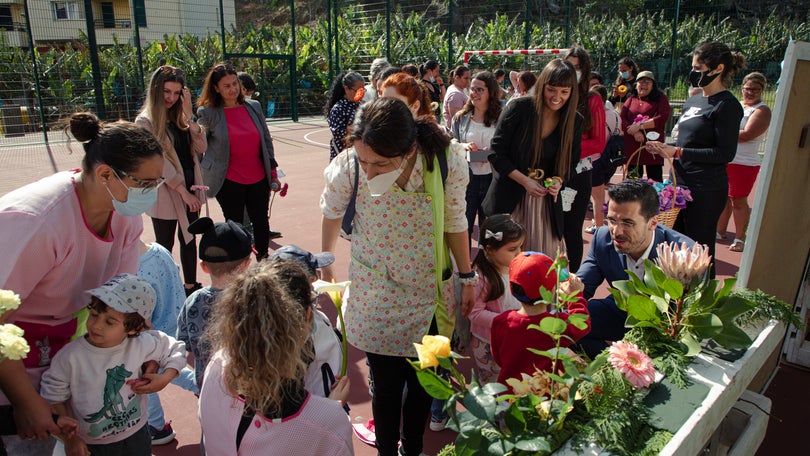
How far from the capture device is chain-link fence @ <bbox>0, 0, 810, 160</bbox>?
42.8 feet

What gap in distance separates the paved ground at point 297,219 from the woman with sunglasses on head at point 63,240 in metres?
1.17

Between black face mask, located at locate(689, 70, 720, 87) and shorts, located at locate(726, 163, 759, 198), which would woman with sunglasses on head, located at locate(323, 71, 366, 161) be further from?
shorts, located at locate(726, 163, 759, 198)

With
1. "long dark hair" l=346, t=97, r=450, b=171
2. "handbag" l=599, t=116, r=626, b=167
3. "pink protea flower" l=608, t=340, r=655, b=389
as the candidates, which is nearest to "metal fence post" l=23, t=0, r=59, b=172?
"handbag" l=599, t=116, r=626, b=167

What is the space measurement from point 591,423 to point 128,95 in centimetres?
1647

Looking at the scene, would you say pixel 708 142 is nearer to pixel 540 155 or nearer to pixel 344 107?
pixel 540 155

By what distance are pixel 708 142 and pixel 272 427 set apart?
3.48 m

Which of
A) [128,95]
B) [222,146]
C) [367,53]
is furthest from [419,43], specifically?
[222,146]

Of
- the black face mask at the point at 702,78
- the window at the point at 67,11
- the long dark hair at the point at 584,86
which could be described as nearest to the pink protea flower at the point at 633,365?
the long dark hair at the point at 584,86

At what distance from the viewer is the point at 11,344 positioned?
1.33 meters

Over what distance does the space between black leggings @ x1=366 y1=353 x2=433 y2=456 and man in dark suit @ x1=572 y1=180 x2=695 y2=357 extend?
0.92 m

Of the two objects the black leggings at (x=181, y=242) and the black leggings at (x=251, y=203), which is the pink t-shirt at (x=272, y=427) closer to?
the black leggings at (x=181, y=242)

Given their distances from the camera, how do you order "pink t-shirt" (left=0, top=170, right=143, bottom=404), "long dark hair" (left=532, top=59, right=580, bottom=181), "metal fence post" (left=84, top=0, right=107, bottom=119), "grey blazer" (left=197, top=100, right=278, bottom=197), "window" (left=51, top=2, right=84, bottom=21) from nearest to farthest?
"pink t-shirt" (left=0, top=170, right=143, bottom=404) → "long dark hair" (left=532, top=59, right=580, bottom=181) → "grey blazer" (left=197, top=100, right=278, bottom=197) → "metal fence post" (left=84, top=0, right=107, bottom=119) → "window" (left=51, top=2, right=84, bottom=21)

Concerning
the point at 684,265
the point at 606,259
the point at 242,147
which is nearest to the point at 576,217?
the point at 606,259

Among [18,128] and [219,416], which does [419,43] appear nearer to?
[18,128]
